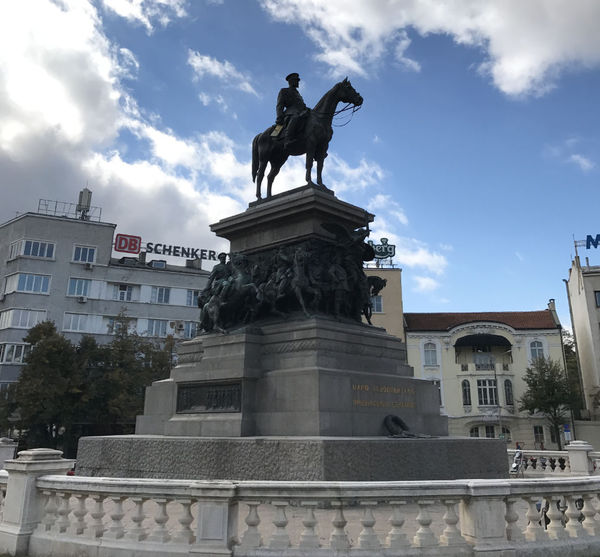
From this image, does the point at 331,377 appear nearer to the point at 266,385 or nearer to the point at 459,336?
the point at 266,385

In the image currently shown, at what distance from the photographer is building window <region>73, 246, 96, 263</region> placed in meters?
51.8

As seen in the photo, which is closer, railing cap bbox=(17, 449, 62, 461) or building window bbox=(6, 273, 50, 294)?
railing cap bbox=(17, 449, 62, 461)

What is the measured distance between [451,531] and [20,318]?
47501 millimetres

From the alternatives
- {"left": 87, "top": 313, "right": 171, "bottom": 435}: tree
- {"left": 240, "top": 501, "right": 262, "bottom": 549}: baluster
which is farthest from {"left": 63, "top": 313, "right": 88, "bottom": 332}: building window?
{"left": 240, "top": 501, "right": 262, "bottom": 549}: baluster

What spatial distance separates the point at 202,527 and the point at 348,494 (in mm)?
1677

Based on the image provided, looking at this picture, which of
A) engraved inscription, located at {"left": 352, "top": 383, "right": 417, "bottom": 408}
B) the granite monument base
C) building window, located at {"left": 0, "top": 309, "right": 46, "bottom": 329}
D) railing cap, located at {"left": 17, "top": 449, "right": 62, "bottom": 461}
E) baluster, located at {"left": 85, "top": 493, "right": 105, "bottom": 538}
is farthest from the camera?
building window, located at {"left": 0, "top": 309, "right": 46, "bottom": 329}

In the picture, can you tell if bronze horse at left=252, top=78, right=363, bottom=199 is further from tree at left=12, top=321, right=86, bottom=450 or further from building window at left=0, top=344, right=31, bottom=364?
building window at left=0, top=344, right=31, bottom=364

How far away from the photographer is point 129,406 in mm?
38188

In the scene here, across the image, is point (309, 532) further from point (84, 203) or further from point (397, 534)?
point (84, 203)

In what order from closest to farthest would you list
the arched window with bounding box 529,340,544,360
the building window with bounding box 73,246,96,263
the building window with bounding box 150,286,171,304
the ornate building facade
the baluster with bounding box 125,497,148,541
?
the baluster with bounding box 125,497,148,541, the ornate building facade, the building window with bounding box 73,246,96,263, the arched window with bounding box 529,340,544,360, the building window with bounding box 150,286,171,304

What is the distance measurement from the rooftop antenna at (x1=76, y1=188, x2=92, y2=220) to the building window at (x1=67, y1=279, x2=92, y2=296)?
6.64 meters

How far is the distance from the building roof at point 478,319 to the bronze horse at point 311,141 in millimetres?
40366

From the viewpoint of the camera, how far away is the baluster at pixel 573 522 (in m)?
7.44

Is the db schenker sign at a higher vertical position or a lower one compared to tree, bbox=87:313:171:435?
higher
